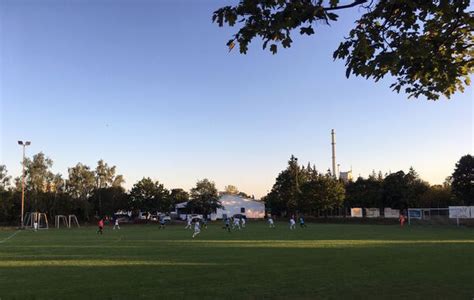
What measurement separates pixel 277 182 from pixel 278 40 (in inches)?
3289

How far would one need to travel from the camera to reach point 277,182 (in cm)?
8912

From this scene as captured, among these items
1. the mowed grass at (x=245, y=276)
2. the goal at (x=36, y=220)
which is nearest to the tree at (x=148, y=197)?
the goal at (x=36, y=220)

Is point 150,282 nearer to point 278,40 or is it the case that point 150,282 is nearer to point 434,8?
point 278,40

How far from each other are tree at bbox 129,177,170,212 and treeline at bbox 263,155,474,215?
2220 centimetres

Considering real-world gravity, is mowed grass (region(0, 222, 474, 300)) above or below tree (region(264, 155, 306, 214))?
below

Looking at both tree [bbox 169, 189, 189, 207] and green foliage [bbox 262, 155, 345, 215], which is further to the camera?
tree [bbox 169, 189, 189, 207]

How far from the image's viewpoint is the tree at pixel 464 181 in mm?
72938

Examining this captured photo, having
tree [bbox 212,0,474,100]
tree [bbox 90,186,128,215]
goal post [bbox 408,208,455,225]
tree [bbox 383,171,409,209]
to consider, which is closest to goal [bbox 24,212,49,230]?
tree [bbox 90,186,128,215]

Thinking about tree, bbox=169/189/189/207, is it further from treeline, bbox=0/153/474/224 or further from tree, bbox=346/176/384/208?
tree, bbox=346/176/384/208

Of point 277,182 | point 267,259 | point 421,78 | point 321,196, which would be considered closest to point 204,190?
point 277,182

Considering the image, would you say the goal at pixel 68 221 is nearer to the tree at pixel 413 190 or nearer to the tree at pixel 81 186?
the tree at pixel 81 186

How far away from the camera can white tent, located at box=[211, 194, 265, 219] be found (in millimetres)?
101312

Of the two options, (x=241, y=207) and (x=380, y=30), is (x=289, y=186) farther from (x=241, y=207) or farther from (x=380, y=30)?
(x=380, y=30)

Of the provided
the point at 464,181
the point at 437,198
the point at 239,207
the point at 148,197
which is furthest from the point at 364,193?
the point at 148,197
